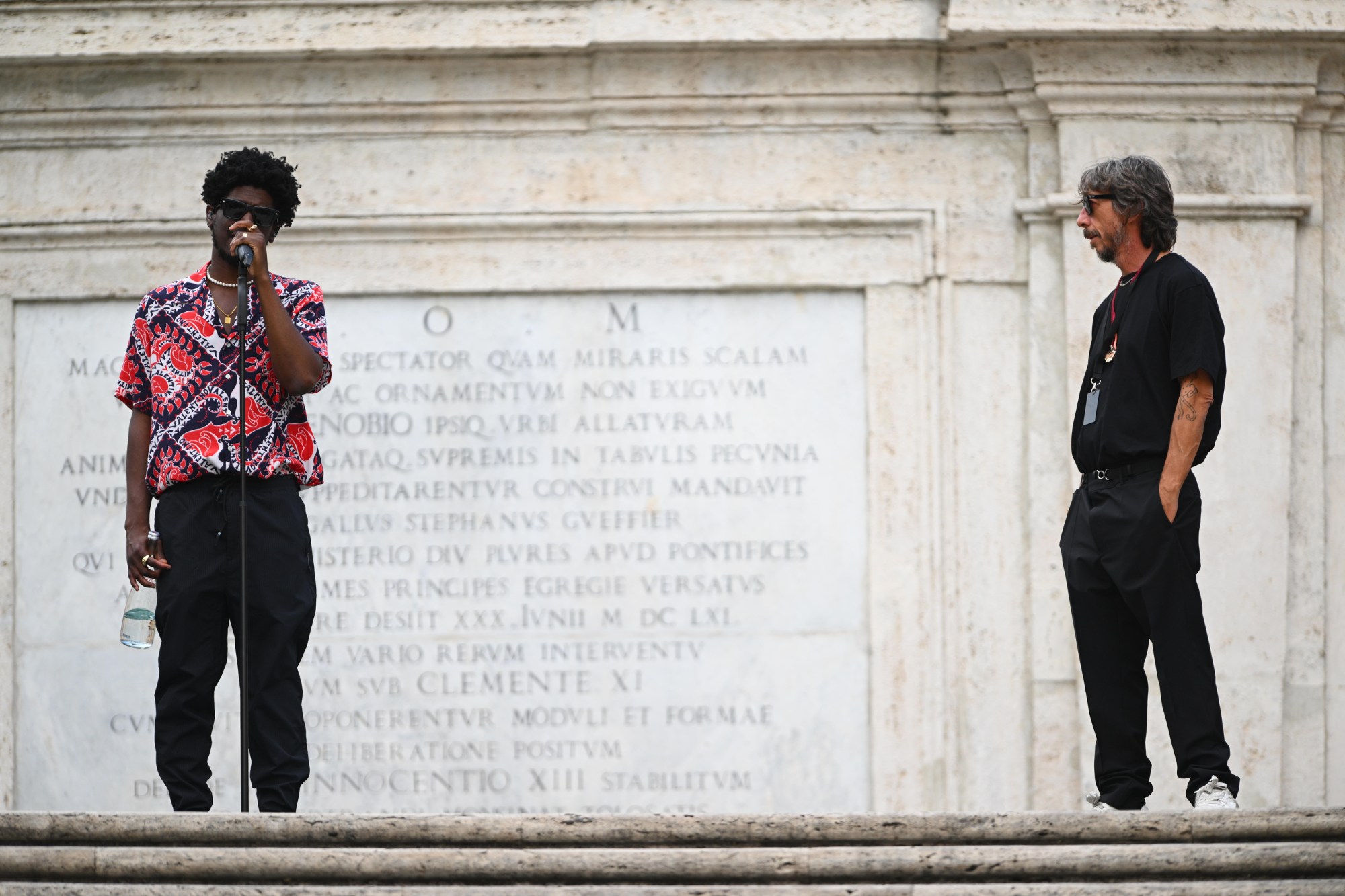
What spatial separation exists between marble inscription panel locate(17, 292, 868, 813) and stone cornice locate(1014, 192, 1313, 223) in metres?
0.95

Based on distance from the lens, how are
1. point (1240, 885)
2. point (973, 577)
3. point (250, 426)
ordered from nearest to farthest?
point (1240, 885)
point (250, 426)
point (973, 577)

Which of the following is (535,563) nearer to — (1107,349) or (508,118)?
(508,118)

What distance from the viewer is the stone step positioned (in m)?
3.69

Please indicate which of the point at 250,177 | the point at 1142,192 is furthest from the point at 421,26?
the point at 1142,192

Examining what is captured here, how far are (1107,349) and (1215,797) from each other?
120cm

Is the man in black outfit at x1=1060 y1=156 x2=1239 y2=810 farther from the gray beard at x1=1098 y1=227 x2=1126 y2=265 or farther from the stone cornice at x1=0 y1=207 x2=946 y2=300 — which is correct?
the stone cornice at x1=0 y1=207 x2=946 y2=300

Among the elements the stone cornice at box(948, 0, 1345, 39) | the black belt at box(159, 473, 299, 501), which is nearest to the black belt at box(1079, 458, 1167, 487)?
the black belt at box(159, 473, 299, 501)

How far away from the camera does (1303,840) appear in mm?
3787

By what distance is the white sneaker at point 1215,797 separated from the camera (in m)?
4.23

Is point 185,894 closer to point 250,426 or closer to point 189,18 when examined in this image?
point 250,426

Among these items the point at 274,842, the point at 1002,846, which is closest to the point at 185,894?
the point at 274,842

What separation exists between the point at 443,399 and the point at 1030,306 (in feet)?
8.10

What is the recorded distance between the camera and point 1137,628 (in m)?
4.64

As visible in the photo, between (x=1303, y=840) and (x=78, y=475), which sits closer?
(x=1303, y=840)
